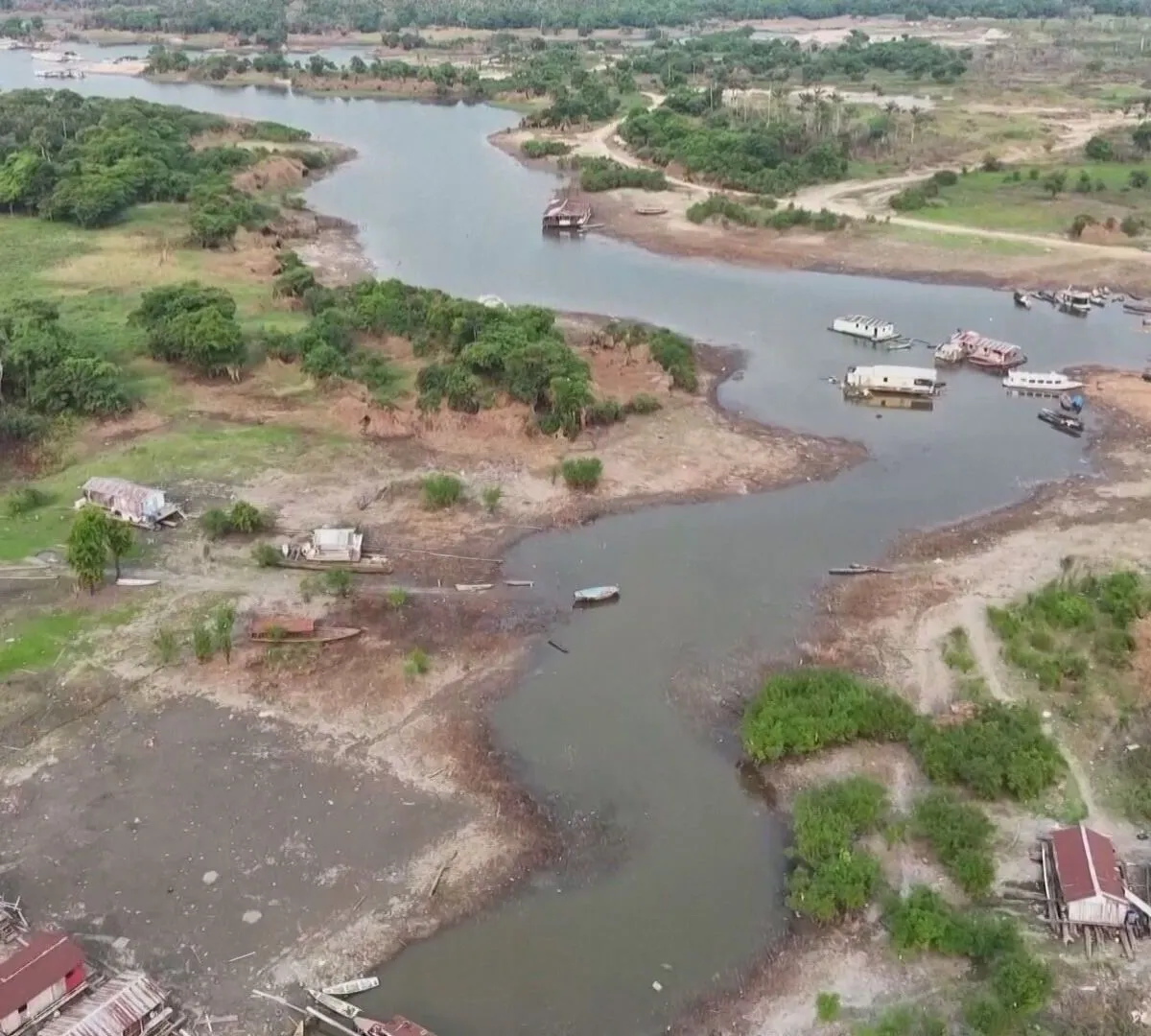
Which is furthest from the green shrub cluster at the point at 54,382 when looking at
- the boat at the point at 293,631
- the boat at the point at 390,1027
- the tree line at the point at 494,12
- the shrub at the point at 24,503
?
the tree line at the point at 494,12

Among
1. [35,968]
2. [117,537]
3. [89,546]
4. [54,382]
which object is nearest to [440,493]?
[117,537]

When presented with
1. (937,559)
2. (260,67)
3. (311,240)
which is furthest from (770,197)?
(260,67)

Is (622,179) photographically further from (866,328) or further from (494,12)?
(494,12)

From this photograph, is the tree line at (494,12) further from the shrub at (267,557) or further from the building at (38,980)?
the building at (38,980)

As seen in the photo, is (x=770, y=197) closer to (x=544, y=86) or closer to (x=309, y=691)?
(x=544, y=86)

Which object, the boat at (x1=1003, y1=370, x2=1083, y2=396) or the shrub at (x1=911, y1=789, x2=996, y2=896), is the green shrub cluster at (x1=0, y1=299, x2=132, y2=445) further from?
the boat at (x1=1003, y1=370, x2=1083, y2=396)

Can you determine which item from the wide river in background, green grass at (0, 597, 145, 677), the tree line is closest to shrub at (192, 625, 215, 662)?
green grass at (0, 597, 145, 677)
